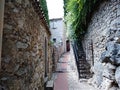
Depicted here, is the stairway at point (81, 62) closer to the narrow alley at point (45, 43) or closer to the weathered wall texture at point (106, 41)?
the narrow alley at point (45, 43)

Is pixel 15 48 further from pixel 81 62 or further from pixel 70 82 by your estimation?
pixel 81 62

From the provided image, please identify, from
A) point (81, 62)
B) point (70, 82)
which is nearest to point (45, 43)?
point (70, 82)

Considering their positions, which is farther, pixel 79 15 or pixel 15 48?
pixel 79 15

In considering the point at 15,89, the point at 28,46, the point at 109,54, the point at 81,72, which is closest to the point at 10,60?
the point at 15,89

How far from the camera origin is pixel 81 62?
33.2 ft

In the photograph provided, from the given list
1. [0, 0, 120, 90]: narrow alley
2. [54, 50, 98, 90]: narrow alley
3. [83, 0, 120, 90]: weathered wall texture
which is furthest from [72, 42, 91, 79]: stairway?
[83, 0, 120, 90]: weathered wall texture

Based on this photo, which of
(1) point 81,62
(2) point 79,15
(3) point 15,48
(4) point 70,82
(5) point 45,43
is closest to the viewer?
(3) point 15,48

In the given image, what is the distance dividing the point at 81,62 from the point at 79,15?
2.63m

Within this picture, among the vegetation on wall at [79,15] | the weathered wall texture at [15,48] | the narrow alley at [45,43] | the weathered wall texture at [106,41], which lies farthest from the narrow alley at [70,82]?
the weathered wall texture at [15,48]

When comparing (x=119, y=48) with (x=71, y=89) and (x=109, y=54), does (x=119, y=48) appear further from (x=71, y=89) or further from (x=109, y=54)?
(x=71, y=89)

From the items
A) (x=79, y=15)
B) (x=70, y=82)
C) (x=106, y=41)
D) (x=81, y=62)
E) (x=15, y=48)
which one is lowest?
(x=70, y=82)

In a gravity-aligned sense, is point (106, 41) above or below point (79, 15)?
below

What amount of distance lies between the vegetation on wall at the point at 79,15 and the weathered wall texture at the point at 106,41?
42 centimetres

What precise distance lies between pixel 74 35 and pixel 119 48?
6.05 m
